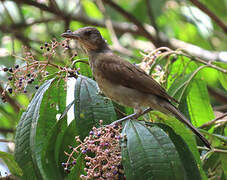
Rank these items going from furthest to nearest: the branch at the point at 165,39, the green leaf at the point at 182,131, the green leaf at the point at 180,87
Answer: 1. the branch at the point at 165,39
2. the green leaf at the point at 180,87
3. the green leaf at the point at 182,131

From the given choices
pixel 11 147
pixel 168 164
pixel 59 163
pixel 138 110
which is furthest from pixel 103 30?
pixel 168 164

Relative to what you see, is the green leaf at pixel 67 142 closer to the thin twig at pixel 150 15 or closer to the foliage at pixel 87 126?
the foliage at pixel 87 126

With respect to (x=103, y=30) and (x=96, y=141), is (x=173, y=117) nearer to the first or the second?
(x=96, y=141)

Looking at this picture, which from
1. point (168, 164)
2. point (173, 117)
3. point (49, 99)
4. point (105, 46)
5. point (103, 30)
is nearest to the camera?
point (168, 164)

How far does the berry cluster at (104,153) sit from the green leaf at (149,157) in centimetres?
8

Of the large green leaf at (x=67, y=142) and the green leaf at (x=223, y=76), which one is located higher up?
the green leaf at (x=223, y=76)

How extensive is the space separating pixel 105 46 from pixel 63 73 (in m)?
1.04

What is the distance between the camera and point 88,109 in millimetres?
2861

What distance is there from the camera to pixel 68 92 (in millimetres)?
3268

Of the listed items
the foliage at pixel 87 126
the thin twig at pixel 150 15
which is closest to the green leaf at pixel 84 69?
the foliage at pixel 87 126

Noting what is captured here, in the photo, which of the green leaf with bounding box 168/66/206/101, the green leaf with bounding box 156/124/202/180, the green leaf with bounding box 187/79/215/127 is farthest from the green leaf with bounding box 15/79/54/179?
the green leaf with bounding box 187/79/215/127

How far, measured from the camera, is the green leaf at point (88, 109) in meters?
2.80

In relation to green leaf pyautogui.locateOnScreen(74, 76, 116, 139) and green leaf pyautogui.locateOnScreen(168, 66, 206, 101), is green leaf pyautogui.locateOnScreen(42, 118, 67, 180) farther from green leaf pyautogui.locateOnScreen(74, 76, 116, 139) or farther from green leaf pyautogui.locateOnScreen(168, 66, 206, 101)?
green leaf pyautogui.locateOnScreen(168, 66, 206, 101)

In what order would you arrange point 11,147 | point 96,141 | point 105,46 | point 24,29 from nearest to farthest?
point 96,141
point 105,46
point 11,147
point 24,29
